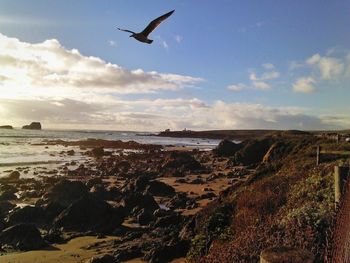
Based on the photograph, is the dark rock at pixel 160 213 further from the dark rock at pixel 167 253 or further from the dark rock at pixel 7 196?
the dark rock at pixel 7 196

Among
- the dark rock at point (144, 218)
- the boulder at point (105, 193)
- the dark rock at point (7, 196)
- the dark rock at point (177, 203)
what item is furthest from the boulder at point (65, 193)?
the dark rock at point (144, 218)

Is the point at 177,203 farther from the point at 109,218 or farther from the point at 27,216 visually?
the point at 27,216

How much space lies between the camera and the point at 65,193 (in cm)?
2484

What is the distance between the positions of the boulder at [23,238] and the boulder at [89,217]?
250cm

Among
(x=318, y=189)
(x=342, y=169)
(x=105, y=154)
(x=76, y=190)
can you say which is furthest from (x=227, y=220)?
(x=105, y=154)

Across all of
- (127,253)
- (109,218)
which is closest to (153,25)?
(127,253)

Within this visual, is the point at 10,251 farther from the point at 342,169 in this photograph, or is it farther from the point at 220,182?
the point at 220,182

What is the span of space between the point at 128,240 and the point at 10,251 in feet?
14.1

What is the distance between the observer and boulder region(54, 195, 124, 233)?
60.9 feet

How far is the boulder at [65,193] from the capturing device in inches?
944

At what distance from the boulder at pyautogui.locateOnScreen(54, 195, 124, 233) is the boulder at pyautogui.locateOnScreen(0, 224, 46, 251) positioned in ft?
8.19

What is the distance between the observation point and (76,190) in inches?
984

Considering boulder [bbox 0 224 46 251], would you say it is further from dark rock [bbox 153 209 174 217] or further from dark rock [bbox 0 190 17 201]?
dark rock [bbox 0 190 17 201]

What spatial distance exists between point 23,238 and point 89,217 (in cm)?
365
